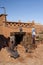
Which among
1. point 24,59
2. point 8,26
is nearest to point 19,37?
point 8,26

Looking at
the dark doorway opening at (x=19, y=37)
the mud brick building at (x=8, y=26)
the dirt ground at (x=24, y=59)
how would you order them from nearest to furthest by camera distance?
the dirt ground at (x=24, y=59) < the dark doorway opening at (x=19, y=37) < the mud brick building at (x=8, y=26)

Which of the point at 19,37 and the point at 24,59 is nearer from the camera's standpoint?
the point at 24,59

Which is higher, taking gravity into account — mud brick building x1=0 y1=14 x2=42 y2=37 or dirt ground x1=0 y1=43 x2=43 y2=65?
mud brick building x1=0 y1=14 x2=42 y2=37

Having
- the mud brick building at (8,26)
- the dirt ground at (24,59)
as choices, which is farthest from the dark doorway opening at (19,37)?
the dirt ground at (24,59)

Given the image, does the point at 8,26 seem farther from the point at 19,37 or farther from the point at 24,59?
the point at 24,59

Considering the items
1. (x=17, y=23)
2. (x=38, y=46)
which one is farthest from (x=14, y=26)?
(x=38, y=46)

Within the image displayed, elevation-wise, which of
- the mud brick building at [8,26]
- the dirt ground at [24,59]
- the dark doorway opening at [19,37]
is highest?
the mud brick building at [8,26]

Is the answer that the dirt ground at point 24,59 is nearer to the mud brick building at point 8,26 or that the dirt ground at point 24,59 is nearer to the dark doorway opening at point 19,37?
the dark doorway opening at point 19,37

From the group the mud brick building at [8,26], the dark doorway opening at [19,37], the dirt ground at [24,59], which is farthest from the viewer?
the mud brick building at [8,26]

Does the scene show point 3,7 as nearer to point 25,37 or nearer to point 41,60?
point 25,37

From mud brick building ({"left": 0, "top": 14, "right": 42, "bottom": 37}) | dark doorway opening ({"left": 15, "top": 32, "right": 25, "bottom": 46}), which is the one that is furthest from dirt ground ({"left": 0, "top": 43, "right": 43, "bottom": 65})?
mud brick building ({"left": 0, "top": 14, "right": 42, "bottom": 37})

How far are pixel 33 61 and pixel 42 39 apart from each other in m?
6.11

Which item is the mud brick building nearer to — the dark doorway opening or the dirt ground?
the dark doorway opening

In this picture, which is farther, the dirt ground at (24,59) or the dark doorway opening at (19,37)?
the dark doorway opening at (19,37)
